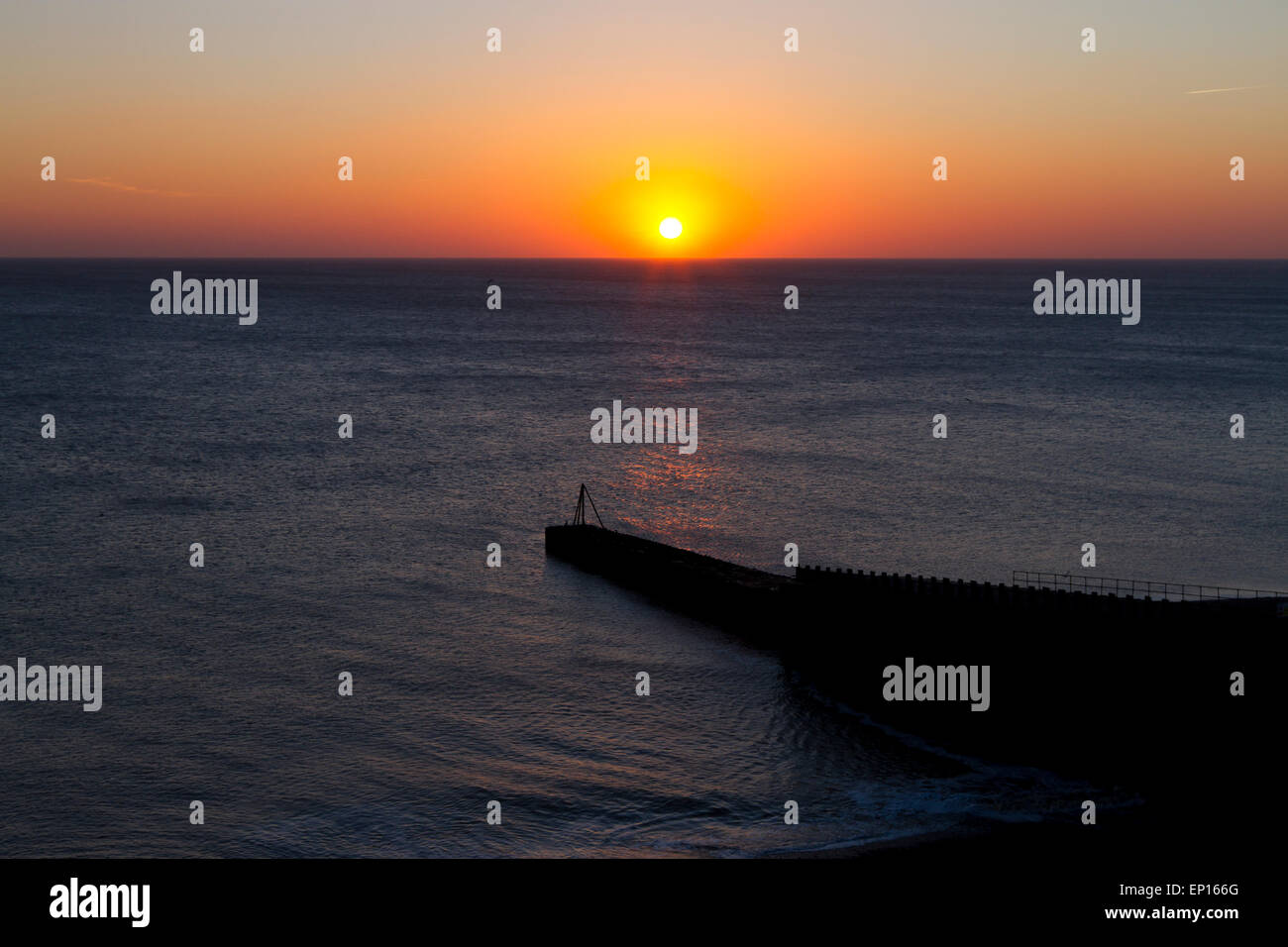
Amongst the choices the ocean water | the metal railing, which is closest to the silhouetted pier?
the ocean water

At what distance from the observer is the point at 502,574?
155 ft

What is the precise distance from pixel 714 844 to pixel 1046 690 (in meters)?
10.0

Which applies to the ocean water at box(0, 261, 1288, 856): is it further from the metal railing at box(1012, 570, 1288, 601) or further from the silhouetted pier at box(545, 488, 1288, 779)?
the silhouetted pier at box(545, 488, 1288, 779)

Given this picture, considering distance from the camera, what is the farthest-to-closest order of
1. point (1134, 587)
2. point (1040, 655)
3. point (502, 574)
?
point (502, 574) → point (1134, 587) → point (1040, 655)

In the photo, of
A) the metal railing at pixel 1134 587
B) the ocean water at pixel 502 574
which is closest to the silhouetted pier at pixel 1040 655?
the ocean water at pixel 502 574

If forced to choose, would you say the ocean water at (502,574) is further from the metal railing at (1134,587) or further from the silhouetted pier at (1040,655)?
the silhouetted pier at (1040,655)

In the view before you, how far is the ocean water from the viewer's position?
27281 mm

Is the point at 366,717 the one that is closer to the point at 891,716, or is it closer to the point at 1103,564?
the point at 891,716

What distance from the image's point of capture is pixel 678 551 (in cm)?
4744

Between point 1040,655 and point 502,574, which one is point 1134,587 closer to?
point 1040,655

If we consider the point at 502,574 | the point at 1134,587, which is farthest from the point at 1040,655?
the point at 502,574

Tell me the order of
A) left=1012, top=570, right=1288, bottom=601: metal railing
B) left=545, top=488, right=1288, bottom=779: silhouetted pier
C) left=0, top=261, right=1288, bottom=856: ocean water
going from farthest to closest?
left=1012, top=570, right=1288, bottom=601: metal railing < left=545, top=488, right=1288, bottom=779: silhouetted pier < left=0, top=261, right=1288, bottom=856: ocean water
